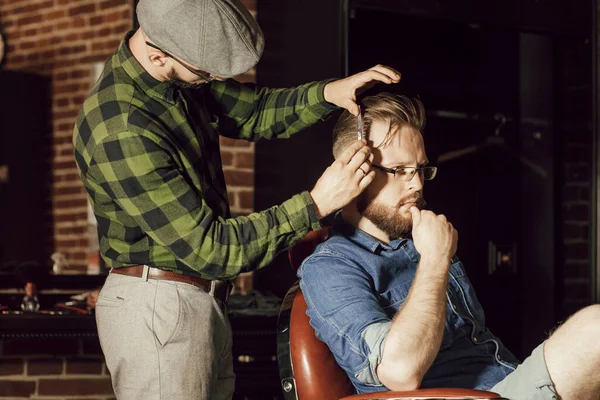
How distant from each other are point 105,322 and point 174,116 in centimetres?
50

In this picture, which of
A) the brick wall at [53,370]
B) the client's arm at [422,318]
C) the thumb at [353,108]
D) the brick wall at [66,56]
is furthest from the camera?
the brick wall at [66,56]

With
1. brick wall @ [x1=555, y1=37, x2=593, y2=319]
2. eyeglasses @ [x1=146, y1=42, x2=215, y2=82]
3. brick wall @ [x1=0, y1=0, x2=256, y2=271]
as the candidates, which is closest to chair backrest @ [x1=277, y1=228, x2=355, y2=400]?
eyeglasses @ [x1=146, y1=42, x2=215, y2=82]

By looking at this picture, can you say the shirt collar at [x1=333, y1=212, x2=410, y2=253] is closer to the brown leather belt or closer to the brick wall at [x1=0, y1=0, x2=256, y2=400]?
the brown leather belt

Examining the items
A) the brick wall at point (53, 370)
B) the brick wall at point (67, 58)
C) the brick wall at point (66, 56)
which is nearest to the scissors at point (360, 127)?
the brick wall at point (53, 370)

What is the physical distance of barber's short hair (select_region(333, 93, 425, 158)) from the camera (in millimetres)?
2252

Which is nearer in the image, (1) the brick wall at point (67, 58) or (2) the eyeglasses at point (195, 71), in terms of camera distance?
(2) the eyeglasses at point (195, 71)

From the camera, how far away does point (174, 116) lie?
207cm

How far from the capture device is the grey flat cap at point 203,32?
6.37ft

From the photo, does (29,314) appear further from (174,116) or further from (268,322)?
(174,116)

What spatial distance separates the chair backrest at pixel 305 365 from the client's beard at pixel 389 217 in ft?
1.01

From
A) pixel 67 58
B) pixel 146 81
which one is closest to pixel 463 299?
pixel 146 81

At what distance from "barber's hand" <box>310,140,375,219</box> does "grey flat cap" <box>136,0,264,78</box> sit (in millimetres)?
307

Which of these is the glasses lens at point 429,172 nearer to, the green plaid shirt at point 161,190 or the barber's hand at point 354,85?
the barber's hand at point 354,85

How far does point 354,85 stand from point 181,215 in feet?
1.82
